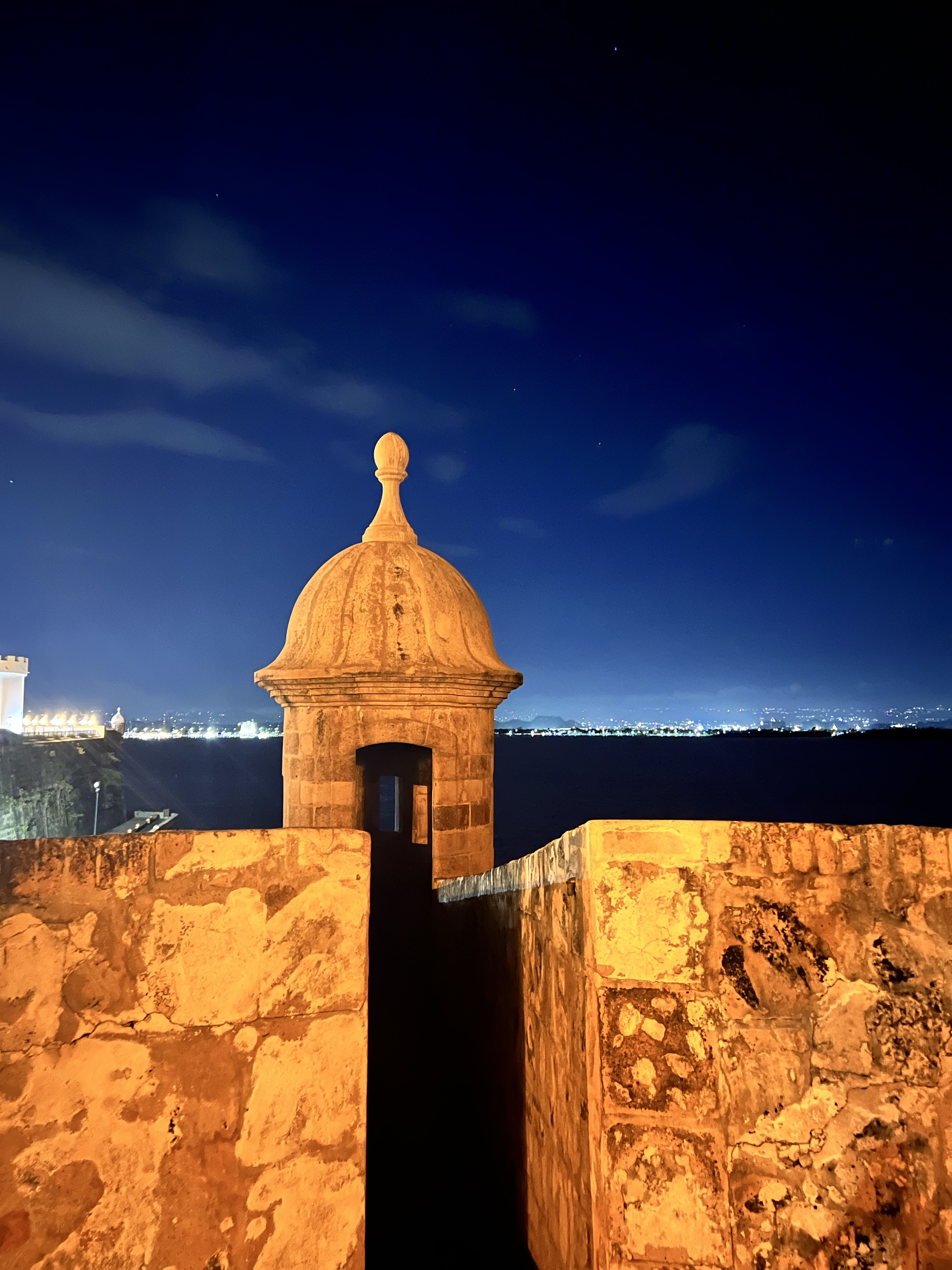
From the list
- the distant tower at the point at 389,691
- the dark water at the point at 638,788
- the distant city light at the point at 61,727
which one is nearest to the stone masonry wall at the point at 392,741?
the distant tower at the point at 389,691

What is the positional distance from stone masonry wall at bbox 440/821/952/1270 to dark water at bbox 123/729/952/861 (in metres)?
15.7

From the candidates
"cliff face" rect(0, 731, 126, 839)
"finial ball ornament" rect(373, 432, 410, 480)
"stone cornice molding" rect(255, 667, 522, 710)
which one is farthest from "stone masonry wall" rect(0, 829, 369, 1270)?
"cliff face" rect(0, 731, 126, 839)

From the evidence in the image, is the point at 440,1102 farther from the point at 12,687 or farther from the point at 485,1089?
the point at 12,687

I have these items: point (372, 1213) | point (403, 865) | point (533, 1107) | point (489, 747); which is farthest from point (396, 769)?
point (533, 1107)

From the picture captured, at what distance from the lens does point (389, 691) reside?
210 inches


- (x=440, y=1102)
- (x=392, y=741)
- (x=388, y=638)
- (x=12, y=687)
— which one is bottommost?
(x=440, y=1102)

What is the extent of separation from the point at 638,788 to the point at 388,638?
2307 inches

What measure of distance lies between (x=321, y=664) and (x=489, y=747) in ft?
5.14

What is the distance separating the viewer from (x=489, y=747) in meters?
5.81

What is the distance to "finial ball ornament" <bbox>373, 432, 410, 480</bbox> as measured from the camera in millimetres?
6363

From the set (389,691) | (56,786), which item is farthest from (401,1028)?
(56,786)

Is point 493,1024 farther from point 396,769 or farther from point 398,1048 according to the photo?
point 396,769

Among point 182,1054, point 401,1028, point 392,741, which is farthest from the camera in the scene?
point 392,741

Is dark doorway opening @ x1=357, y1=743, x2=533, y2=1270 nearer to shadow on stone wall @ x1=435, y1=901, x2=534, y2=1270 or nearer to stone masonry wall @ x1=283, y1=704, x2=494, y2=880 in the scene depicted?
shadow on stone wall @ x1=435, y1=901, x2=534, y2=1270
